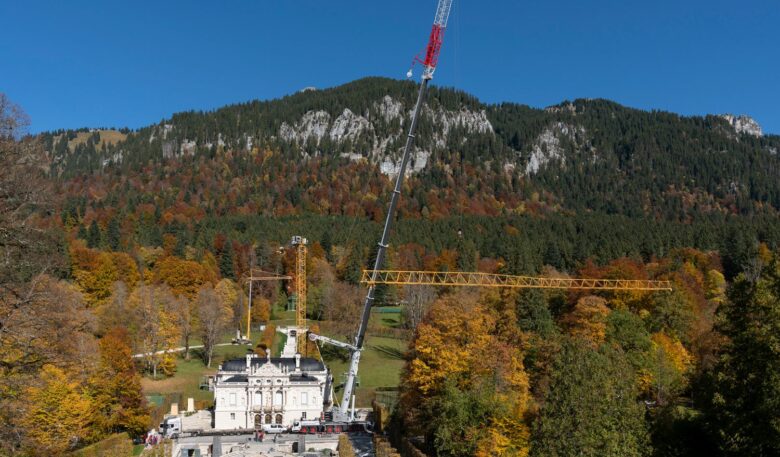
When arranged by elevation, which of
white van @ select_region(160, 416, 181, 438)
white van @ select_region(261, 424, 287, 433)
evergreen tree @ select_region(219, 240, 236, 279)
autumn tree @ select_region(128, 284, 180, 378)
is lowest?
white van @ select_region(261, 424, 287, 433)

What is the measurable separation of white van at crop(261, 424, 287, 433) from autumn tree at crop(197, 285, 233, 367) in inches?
758

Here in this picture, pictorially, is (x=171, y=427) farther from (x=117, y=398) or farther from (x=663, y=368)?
(x=663, y=368)

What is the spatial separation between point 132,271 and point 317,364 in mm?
42469

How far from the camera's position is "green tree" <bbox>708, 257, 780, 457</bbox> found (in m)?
24.5

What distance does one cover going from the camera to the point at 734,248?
100m

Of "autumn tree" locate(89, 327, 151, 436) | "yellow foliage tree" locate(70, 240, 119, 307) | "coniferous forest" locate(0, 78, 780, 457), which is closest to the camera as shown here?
"coniferous forest" locate(0, 78, 780, 457)

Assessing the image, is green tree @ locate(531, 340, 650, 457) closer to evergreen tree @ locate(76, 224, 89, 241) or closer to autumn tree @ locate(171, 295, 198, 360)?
autumn tree @ locate(171, 295, 198, 360)

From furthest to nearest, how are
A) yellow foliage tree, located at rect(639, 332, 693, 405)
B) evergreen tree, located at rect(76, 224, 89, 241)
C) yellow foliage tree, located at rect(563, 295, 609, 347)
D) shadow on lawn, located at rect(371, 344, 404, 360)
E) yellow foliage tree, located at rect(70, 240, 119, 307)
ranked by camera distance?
1. evergreen tree, located at rect(76, 224, 89, 241)
2. yellow foliage tree, located at rect(70, 240, 119, 307)
3. shadow on lawn, located at rect(371, 344, 404, 360)
4. yellow foliage tree, located at rect(563, 295, 609, 347)
5. yellow foliage tree, located at rect(639, 332, 693, 405)

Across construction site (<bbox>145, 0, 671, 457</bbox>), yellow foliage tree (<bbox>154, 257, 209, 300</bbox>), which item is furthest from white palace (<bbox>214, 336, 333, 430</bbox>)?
yellow foliage tree (<bbox>154, 257, 209, 300</bbox>)

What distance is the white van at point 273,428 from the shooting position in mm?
55838

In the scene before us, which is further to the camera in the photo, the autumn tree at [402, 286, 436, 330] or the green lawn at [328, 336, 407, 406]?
the autumn tree at [402, 286, 436, 330]

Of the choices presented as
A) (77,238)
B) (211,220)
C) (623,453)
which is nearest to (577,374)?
(623,453)

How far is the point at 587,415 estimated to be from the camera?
27.1 meters

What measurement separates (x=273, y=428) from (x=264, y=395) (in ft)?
10.7
